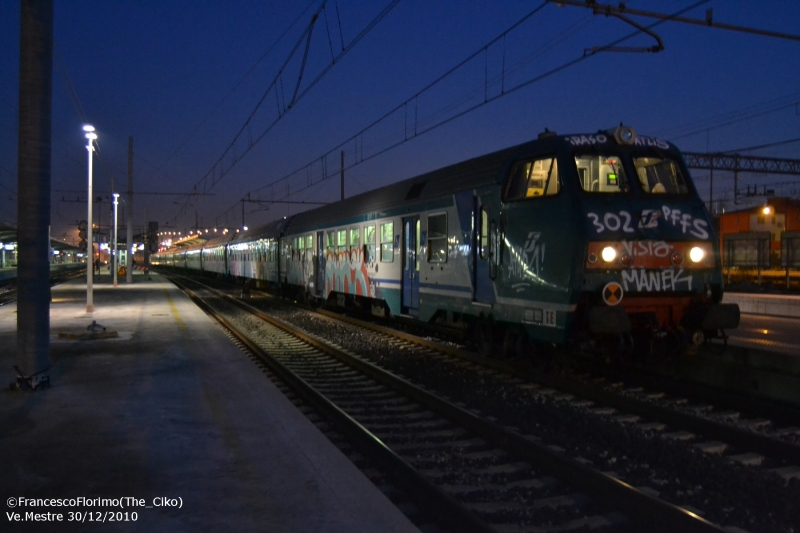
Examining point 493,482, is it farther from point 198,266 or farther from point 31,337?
point 198,266

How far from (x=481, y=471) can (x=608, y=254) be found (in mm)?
3756

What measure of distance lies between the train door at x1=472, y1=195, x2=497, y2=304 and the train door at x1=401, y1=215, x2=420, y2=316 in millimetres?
2672

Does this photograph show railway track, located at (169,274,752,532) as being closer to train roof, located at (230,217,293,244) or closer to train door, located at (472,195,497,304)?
train door, located at (472,195,497,304)

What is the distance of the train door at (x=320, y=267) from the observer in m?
20.6

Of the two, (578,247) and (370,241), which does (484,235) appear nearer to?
(578,247)

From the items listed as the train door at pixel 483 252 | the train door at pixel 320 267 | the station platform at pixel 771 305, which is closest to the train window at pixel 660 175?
the train door at pixel 483 252

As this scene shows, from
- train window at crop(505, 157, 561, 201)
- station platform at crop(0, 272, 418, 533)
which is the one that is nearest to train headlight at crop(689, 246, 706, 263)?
train window at crop(505, 157, 561, 201)

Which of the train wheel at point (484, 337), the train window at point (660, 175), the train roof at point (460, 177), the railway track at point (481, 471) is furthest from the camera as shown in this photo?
the train wheel at point (484, 337)

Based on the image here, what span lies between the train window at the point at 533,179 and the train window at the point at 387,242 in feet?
16.6

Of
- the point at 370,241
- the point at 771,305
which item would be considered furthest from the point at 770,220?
the point at 370,241

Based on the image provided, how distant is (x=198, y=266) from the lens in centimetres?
6350

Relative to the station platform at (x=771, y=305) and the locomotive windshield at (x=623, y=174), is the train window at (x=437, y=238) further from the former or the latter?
the station platform at (x=771, y=305)

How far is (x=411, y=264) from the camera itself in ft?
44.3

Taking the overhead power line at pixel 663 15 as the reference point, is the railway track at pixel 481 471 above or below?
below
